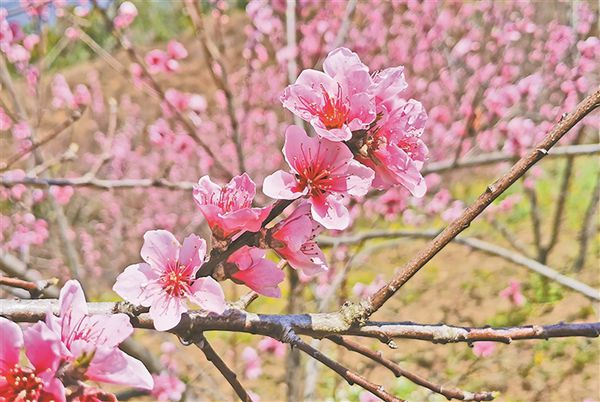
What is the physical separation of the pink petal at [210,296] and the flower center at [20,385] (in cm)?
22

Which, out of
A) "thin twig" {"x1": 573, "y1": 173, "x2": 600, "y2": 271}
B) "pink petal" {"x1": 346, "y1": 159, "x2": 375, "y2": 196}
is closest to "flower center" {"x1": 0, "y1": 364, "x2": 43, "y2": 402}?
"pink petal" {"x1": 346, "y1": 159, "x2": 375, "y2": 196}

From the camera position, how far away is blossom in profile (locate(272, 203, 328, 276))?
0.84 meters

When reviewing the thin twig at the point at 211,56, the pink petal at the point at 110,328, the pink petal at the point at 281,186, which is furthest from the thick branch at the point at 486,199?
Answer: the thin twig at the point at 211,56

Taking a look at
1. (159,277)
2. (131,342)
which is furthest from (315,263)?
(131,342)

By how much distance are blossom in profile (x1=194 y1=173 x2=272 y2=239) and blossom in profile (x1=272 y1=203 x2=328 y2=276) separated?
43 millimetres

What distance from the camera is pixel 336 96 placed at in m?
0.85

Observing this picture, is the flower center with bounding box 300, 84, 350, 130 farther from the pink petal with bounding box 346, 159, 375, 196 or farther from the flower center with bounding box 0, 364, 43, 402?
the flower center with bounding box 0, 364, 43, 402

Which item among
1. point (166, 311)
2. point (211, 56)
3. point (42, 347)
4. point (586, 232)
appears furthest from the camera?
point (586, 232)

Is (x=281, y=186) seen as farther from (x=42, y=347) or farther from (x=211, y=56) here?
(x=211, y=56)

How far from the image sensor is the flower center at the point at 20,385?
2.07ft

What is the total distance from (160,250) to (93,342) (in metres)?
0.22

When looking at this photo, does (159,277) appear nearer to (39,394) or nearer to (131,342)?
(39,394)

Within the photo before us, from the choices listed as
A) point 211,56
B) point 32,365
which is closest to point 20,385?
point 32,365

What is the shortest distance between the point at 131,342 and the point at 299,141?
5.67 feet
